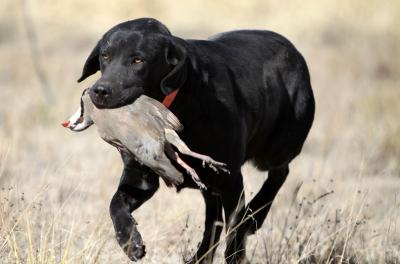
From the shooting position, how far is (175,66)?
4668mm

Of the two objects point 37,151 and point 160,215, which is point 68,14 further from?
point 160,215

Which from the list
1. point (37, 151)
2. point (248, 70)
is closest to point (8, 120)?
point (37, 151)

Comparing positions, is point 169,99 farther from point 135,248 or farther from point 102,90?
point 135,248

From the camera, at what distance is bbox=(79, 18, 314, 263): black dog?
4.54m

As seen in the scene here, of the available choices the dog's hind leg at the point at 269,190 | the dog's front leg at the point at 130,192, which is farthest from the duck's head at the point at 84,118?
the dog's hind leg at the point at 269,190

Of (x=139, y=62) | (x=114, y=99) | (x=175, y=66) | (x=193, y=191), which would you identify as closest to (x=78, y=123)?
(x=114, y=99)

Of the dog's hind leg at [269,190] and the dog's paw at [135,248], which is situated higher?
the dog's paw at [135,248]

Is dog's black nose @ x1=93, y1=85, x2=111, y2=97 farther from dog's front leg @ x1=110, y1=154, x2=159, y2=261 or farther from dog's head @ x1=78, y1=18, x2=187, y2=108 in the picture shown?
dog's front leg @ x1=110, y1=154, x2=159, y2=261

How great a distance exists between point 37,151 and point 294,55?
4.61m

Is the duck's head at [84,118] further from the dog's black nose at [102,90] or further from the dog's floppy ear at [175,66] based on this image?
the dog's floppy ear at [175,66]

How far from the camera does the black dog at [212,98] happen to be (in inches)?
179

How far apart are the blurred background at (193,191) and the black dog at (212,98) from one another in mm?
231

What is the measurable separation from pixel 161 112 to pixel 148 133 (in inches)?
5.6

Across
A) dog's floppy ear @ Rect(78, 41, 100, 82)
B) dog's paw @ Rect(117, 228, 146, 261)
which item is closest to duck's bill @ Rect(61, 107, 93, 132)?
Result: dog's floppy ear @ Rect(78, 41, 100, 82)
